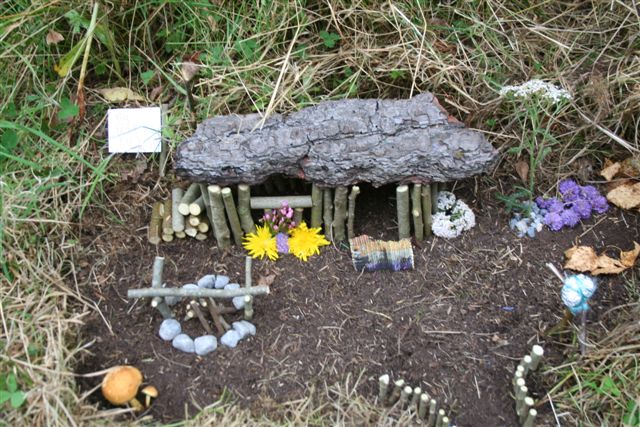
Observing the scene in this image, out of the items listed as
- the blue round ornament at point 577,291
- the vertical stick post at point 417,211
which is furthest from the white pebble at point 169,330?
the blue round ornament at point 577,291

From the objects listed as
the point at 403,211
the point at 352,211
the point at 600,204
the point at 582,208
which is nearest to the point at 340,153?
the point at 352,211

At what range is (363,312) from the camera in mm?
2797

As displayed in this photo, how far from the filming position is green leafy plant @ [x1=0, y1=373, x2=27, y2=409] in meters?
2.30

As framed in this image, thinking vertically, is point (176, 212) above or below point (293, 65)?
below

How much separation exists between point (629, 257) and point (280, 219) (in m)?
1.62

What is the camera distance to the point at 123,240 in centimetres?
305

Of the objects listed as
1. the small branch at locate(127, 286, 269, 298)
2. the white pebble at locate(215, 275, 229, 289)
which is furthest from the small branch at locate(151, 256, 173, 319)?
the white pebble at locate(215, 275, 229, 289)

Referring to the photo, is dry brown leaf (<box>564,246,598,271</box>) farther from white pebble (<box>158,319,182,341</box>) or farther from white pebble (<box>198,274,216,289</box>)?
white pebble (<box>158,319,182,341</box>)

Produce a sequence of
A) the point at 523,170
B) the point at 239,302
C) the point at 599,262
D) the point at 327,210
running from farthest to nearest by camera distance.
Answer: the point at 523,170 < the point at 327,210 < the point at 599,262 < the point at 239,302

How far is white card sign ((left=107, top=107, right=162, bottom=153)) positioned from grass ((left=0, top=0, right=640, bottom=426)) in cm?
9

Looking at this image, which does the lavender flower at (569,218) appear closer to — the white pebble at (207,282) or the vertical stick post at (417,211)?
the vertical stick post at (417,211)

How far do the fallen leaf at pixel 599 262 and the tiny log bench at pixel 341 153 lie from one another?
59cm

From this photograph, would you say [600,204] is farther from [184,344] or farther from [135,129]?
[135,129]

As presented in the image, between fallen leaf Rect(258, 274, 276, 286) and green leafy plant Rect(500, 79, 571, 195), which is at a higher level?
green leafy plant Rect(500, 79, 571, 195)
